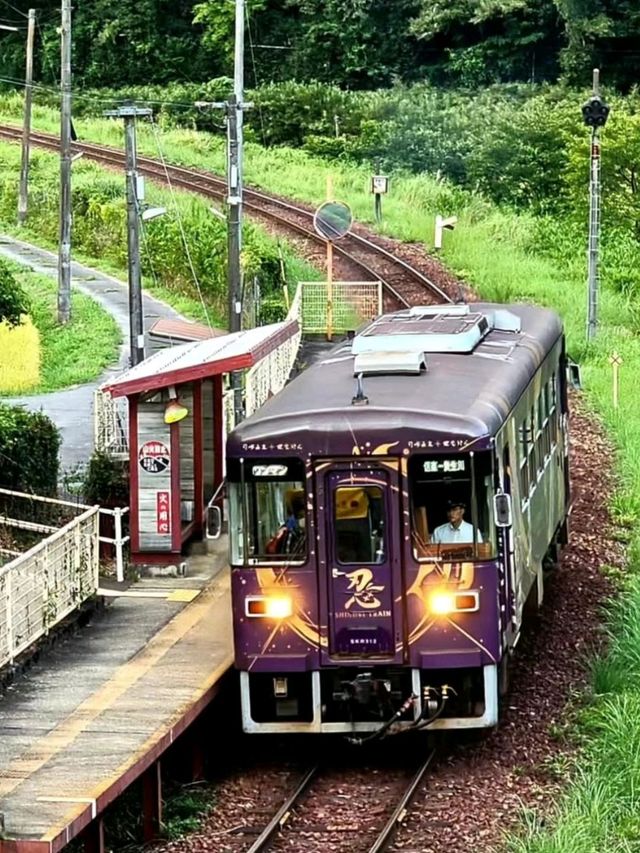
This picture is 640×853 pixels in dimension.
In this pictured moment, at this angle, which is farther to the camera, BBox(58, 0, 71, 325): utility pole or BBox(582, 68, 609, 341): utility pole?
BBox(58, 0, 71, 325): utility pole

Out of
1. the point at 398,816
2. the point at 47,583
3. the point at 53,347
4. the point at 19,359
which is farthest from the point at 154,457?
the point at 53,347

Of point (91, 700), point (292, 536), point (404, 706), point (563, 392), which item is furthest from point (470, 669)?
point (563, 392)

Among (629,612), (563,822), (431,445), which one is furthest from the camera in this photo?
(629,612)

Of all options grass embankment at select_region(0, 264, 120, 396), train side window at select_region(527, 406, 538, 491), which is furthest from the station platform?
grass embankment at select_region(0, 264, 120, 396)

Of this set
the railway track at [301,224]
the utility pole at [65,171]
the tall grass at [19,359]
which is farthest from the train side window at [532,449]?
the railway track at [301,224]

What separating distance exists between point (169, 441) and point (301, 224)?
24503mm

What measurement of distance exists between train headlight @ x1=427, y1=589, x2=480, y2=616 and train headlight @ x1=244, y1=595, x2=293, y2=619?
103cm

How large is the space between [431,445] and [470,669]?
1706 mm

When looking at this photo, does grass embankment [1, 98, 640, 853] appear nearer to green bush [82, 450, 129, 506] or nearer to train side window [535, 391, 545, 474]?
train side window [535, 391, 545, 474]

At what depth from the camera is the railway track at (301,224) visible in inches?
1332

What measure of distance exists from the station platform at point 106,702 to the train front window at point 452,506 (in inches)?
82.8

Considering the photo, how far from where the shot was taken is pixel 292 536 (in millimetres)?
12234

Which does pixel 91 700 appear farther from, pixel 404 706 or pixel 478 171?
pixel 478 171

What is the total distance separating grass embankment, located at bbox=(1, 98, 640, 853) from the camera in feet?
36.0
